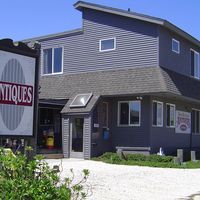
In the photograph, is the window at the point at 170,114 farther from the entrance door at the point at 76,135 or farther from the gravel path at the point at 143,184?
the gravel path at the point at 143,184

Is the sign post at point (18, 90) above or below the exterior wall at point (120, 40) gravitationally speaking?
below

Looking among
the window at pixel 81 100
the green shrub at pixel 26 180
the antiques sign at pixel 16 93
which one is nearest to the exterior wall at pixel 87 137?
the window at pixel 81 100

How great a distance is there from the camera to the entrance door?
2477 cm

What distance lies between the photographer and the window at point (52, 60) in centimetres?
2841

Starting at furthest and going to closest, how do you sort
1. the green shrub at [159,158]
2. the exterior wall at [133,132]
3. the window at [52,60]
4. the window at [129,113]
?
the window at [52,60], the window at [129,113], the exterior wall at [133,132], the green shrub at [159,158]

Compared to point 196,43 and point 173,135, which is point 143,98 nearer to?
point 173,135

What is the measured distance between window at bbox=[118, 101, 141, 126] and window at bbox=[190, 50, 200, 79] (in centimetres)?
732

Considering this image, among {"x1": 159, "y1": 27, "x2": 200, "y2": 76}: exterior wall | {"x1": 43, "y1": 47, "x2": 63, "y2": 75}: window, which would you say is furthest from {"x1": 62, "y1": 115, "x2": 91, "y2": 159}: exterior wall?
{"x1": 159, "y1": 27, "x2": 200, "y2": 76}: exterior wall

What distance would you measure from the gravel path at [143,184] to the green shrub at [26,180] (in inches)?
207

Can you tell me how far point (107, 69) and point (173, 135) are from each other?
5633 mm

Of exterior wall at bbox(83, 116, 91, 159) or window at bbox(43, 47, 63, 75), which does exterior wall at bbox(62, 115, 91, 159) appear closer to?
exterior wall at bbox(83, 116, 91, 159)

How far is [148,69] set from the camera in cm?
2433

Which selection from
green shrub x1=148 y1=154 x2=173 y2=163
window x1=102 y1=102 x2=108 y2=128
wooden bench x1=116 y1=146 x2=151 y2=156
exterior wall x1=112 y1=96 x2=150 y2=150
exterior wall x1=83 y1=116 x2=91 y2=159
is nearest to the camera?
green shrub x1=148 y1=154 x2=173 y2=163

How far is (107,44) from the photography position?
26.2 metres
